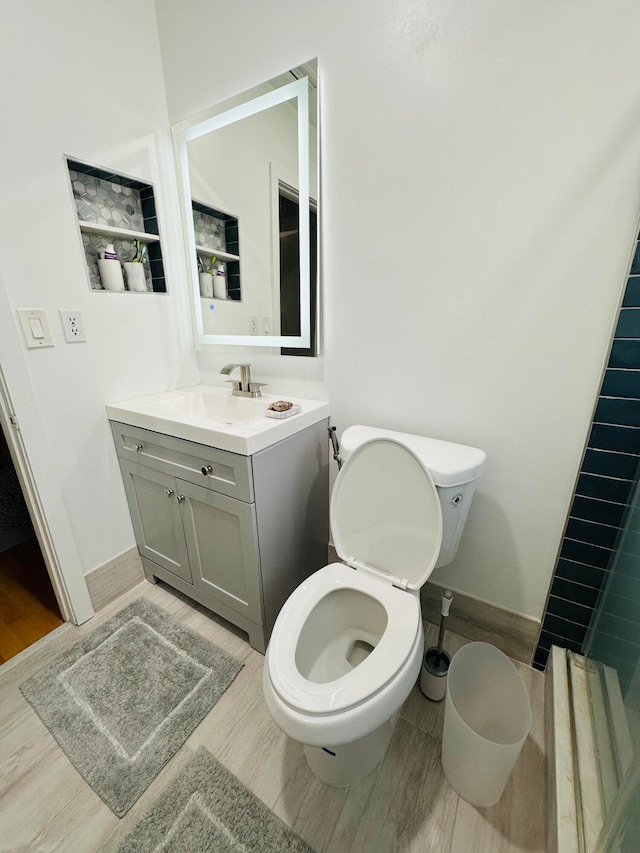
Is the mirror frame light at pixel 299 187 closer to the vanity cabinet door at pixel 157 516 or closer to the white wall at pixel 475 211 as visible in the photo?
the white wall at pixel 475 211

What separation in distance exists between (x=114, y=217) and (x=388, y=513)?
155 centimetres

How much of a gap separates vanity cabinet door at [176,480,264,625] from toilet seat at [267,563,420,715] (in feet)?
0.84

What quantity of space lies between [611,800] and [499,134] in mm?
1567

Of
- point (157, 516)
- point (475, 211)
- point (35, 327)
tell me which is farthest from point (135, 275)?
point (475, 211)

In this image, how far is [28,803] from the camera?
876 millimetres

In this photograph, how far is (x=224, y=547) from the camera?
3.89 ft

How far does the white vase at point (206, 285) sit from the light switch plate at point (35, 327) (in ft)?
2.01

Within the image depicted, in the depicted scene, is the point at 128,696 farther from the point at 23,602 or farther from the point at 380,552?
the point at 380,552

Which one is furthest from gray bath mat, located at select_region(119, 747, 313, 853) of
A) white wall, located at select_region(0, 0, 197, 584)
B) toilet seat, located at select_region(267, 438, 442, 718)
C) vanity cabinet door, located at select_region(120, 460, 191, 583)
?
white wall, located at select_region(0, 0, 197, 584)

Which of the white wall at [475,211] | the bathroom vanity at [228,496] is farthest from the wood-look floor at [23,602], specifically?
the white wall at [475,211]

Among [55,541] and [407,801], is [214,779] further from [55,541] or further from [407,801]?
[55,541]

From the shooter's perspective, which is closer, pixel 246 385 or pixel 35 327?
pixel 35 327

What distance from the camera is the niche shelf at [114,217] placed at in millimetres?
1236

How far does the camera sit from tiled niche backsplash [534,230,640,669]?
2.77 feet
